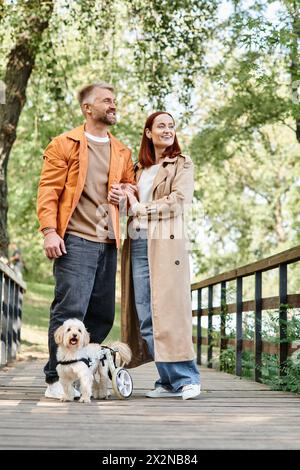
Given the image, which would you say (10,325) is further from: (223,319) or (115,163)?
(115,163)

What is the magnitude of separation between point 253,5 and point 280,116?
328 cm

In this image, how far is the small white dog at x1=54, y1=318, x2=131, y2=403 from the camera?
5414 millimetres

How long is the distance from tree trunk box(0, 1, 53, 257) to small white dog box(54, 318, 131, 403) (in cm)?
669

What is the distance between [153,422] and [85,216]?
5.40 feet

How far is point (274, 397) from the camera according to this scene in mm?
6277

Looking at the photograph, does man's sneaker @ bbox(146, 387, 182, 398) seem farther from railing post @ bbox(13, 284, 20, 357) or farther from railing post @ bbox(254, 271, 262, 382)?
railing post @ bbox(13, 284, 20, 357)

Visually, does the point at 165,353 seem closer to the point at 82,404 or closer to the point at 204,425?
the point at 82,404

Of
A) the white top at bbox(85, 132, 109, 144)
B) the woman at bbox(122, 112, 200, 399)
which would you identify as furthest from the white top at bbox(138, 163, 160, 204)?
the white top at bbox(85, 132, 109, 144)

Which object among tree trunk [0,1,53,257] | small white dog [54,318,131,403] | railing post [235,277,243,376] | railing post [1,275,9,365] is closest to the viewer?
small white dog [54,318,131,403]

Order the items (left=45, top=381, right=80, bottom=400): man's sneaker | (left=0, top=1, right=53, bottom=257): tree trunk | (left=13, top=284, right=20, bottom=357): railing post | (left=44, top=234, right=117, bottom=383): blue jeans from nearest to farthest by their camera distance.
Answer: (left=44, top=234, right=117, bottom=383): blue jeans → (left=45, top=381, right=80, bottom=400): man's sneaker → (left=13, top=284, right=20, bottom=357): railing post → (left=0, top=1, right=53, bottom=257): tree trunk

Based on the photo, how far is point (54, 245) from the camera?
5.58m

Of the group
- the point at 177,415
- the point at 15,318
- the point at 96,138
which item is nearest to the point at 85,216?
the point at 96,138

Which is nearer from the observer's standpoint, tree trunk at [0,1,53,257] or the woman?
the woman
